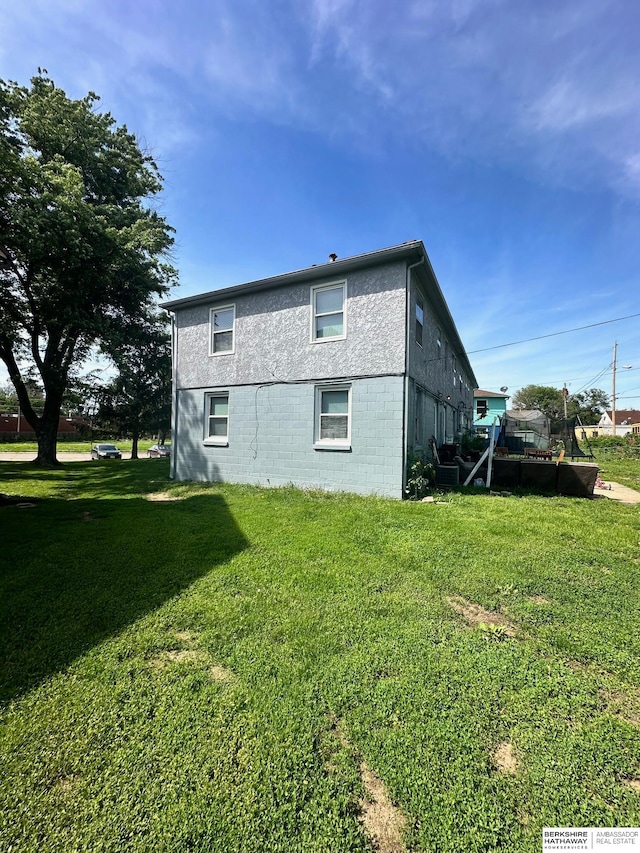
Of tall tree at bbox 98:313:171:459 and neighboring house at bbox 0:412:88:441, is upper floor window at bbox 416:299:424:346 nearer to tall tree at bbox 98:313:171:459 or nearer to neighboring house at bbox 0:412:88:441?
tall tree at bbox 98:313:171:459

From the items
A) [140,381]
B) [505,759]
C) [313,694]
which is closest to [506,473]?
[505,759]

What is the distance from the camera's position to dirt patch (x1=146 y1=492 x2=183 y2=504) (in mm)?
7920

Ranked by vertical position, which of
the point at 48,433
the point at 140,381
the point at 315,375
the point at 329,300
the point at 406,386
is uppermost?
the point at 329,300

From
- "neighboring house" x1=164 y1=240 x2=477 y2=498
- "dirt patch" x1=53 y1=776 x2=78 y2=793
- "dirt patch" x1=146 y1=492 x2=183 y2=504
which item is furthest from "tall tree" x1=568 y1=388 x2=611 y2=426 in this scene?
"dirt patch" x1=53 y1=776 x2=78 y2=793

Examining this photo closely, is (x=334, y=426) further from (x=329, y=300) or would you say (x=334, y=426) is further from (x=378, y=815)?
(x=378, y=815)

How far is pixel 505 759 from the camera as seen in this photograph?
1707 mm

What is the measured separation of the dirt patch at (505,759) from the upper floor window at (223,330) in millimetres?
9479

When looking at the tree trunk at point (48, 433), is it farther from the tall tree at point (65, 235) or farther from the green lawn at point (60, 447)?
the green lawn at point (60, 447)

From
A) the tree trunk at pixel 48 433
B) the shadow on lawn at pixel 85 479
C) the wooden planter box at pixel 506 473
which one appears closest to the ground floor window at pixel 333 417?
the wooden planter box at pixel 506 473

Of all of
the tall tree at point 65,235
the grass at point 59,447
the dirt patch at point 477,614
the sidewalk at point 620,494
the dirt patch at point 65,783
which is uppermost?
the tall tree at point 65,235

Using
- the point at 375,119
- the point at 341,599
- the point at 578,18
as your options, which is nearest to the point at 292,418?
the point at 341,599

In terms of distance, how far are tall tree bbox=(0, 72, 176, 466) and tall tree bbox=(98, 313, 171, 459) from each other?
88cm

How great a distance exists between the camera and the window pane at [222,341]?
32.6 feet

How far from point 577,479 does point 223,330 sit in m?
9.93
